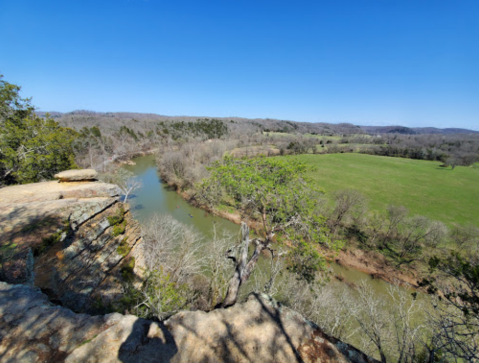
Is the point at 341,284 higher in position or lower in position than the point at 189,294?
lower

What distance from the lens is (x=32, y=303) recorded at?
330 centimetres

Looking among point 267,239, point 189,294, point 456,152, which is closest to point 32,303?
point 267,239

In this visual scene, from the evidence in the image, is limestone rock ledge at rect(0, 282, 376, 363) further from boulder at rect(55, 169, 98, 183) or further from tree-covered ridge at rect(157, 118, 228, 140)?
tree-covered ridge at rect(157, 118, 228, 140)

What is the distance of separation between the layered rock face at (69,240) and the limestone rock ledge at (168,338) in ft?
7.27

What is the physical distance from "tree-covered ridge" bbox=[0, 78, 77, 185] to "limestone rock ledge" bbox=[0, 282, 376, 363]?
14.5m

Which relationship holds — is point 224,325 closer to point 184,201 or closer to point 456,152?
point 184,201

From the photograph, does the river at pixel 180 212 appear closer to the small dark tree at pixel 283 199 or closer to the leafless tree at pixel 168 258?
the leafless tree at pixel 168 258

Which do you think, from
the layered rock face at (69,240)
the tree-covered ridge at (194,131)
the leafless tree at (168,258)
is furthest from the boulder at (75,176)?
the tree-covered ridge at (194,131)

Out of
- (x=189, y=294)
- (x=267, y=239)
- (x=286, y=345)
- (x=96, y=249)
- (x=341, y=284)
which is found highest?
(x=286, y=345)

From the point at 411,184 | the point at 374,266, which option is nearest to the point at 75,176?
the point at 374,266

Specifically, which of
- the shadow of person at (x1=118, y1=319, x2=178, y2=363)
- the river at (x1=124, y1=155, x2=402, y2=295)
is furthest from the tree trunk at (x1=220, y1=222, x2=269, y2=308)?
the river at (x1=124, y1=155, x2=402, y2=295)

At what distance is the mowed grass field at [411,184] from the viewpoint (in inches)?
1099

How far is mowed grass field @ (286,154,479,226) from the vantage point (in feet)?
91.6

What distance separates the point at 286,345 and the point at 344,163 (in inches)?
2344
